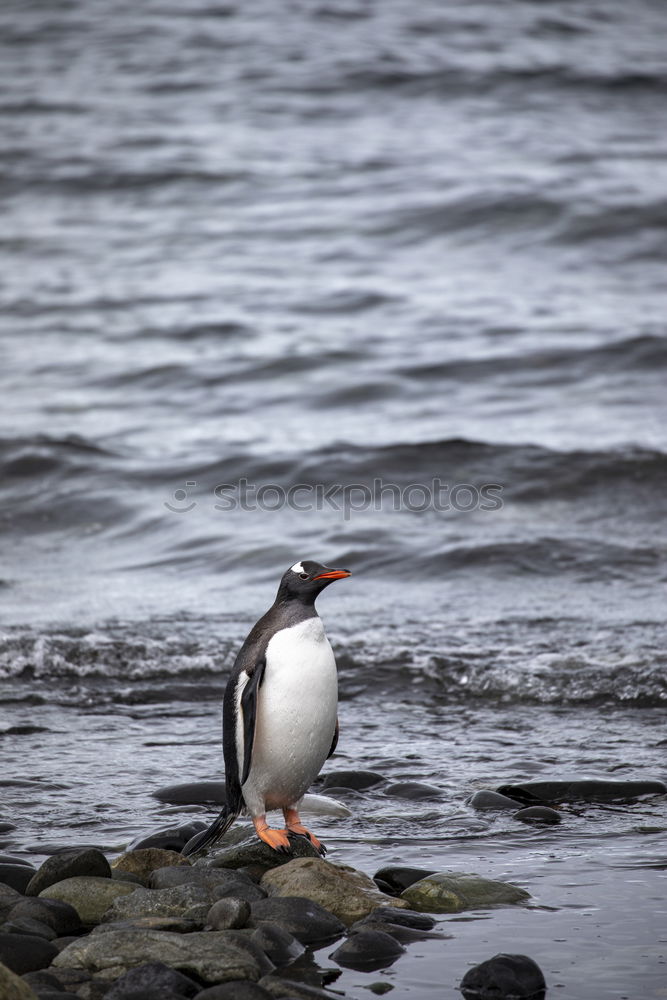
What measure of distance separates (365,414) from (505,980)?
37.9 feet

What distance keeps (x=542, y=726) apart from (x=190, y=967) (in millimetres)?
3221

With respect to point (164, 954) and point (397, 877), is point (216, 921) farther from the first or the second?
point (397, 877)

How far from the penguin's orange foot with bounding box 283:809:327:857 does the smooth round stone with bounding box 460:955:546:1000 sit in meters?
1.20

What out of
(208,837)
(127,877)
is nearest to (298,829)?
(208,837)

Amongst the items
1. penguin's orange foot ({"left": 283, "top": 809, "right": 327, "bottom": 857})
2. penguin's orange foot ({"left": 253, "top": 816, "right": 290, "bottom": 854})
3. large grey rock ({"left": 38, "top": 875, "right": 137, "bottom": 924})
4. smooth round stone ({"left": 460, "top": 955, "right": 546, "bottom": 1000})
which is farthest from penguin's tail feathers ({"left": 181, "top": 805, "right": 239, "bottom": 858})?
smooth round stone ({"left": 460, "top": 955, "right": 546, "bottom": 1000})

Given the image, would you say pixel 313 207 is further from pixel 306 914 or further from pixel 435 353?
pixel 306 914

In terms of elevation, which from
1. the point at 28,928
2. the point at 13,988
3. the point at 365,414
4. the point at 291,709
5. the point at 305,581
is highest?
the point at 365,414

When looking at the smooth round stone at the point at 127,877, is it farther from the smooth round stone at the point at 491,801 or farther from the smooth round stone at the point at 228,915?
the smooth round stone at the point at 491,801

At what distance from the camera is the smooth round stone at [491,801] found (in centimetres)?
526

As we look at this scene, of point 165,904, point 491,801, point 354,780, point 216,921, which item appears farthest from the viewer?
point 354,780

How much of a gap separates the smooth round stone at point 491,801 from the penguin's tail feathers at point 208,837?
108 centimetres

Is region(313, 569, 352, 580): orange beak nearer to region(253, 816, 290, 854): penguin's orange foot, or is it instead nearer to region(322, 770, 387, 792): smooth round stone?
Result: region(253, 816, 290, 854): penguin's orange foot

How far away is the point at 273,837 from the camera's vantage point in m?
4.75

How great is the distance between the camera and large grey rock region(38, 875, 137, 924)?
165 inches
